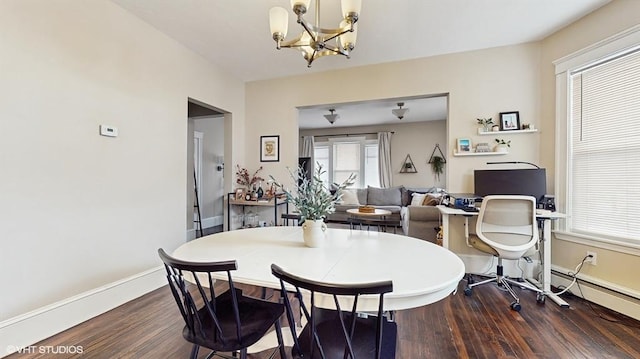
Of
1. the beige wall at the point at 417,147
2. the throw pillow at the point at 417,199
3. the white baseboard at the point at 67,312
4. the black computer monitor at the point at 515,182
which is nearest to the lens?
the white baseboard at the point at 67,312

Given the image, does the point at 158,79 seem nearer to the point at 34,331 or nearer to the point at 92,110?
the point at 92,110

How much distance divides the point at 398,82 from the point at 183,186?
2952 mm

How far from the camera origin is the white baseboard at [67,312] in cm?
171

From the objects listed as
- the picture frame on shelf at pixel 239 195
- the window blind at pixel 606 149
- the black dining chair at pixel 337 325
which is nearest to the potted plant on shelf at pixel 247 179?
the picture frame on shelf at pixel 239 195

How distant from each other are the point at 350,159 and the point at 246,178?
3.96 metres

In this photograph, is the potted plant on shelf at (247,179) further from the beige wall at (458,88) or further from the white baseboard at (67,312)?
the white baseboard at (67,312)

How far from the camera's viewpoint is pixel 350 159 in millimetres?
7586

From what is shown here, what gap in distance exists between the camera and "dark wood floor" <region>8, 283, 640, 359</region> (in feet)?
5.69

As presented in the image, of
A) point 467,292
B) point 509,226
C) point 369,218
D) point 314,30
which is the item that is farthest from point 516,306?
point 314,30

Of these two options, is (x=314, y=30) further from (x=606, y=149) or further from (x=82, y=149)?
(x=606, y=149)

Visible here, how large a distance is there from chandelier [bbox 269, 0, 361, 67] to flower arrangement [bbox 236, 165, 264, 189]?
8.17 ft

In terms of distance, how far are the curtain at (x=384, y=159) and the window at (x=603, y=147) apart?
14.3 feet

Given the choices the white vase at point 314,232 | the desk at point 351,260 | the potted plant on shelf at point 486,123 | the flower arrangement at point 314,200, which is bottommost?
the desk at point 351,260

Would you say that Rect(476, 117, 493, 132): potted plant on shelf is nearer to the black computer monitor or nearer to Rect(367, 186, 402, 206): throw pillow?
the black computer monitor
